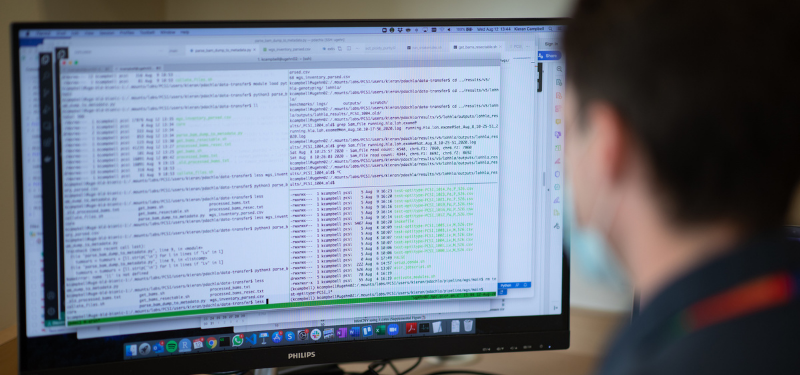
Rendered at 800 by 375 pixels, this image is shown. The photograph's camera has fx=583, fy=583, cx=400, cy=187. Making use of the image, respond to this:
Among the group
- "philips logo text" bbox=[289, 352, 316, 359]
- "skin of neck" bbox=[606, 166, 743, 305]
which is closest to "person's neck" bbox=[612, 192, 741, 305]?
"skin of neck" bbox=[606, 166, 743, 305]

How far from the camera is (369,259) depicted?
0.69 meters

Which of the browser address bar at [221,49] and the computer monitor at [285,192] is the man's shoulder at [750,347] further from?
the browser address bar at [221,49]

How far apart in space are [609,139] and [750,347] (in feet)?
0.53

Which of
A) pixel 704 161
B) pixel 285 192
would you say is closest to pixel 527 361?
pixel 285 192

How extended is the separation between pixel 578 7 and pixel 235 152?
15.2 inches

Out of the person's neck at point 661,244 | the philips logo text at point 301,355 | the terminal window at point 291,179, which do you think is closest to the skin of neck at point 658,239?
the person's neck at point 661,244

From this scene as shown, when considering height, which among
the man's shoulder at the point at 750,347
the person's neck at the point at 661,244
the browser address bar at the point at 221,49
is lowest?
the man's shoulder at the point at 750,347

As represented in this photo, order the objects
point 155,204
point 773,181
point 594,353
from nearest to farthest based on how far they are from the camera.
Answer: point 773,181
point 155,204
point 594,353

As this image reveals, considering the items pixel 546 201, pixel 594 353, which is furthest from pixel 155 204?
pixel 594 353

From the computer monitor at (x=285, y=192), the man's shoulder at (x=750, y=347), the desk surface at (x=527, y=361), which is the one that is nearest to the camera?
the man's shoulder at (x=750, y=347)

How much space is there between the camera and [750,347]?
1.15 feet

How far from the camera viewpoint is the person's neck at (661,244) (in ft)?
1.33

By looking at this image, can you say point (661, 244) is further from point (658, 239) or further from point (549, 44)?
point (549, 44)

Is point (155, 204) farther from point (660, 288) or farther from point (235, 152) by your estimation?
point (660, 288)
